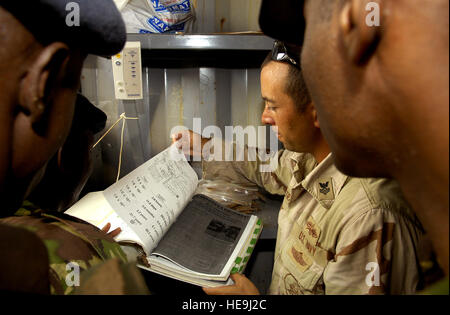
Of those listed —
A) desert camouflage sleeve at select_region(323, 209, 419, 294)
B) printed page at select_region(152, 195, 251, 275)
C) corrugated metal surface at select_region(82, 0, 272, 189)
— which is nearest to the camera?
desert camouflage sleeve at select_region(323, 209, 419, 294)

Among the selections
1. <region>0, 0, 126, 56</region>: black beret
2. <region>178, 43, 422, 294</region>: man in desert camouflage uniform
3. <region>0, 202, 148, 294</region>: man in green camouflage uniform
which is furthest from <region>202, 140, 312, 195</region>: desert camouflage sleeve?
<region>0, 0, 126, 56</region>: black beret

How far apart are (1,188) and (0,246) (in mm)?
58

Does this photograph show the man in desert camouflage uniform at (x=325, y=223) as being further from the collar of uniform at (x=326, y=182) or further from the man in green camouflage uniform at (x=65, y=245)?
the man in green camouflage uniform at (x=65, y=245)

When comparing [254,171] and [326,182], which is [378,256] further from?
[254,171]

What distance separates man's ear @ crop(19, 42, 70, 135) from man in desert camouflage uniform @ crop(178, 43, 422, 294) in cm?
55

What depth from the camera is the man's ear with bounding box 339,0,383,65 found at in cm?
25

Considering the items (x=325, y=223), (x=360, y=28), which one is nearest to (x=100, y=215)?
(x=325, y=223)

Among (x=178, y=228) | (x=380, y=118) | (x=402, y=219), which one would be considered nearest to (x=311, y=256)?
(x=402, y=219)

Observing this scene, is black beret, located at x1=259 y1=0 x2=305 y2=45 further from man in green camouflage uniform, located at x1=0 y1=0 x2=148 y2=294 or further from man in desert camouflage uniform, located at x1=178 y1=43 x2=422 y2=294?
man in desert camouflage uniform, located at x1=178 y1=43 x2=422 y2=294

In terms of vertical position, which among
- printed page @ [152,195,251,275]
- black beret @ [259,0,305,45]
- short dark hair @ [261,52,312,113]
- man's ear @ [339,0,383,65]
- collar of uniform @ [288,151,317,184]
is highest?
black beret @ [259,0,305,45]

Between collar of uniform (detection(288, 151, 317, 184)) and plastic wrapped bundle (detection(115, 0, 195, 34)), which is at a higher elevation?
plastic wrapped bundle (detection(115, 0, 195, 34))

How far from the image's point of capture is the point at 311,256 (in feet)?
2.39

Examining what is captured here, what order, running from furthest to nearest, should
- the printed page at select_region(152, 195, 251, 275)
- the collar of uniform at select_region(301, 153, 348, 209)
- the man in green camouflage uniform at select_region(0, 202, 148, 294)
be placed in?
1. the printed page at select_region(152, 195, 251, 275)
2. the collar of uniform at select_region(301, 153, 348, 209)
3. the man in green camouflage uniform at select_region(0, 202, 148, 294)

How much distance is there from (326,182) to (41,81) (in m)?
0.67
